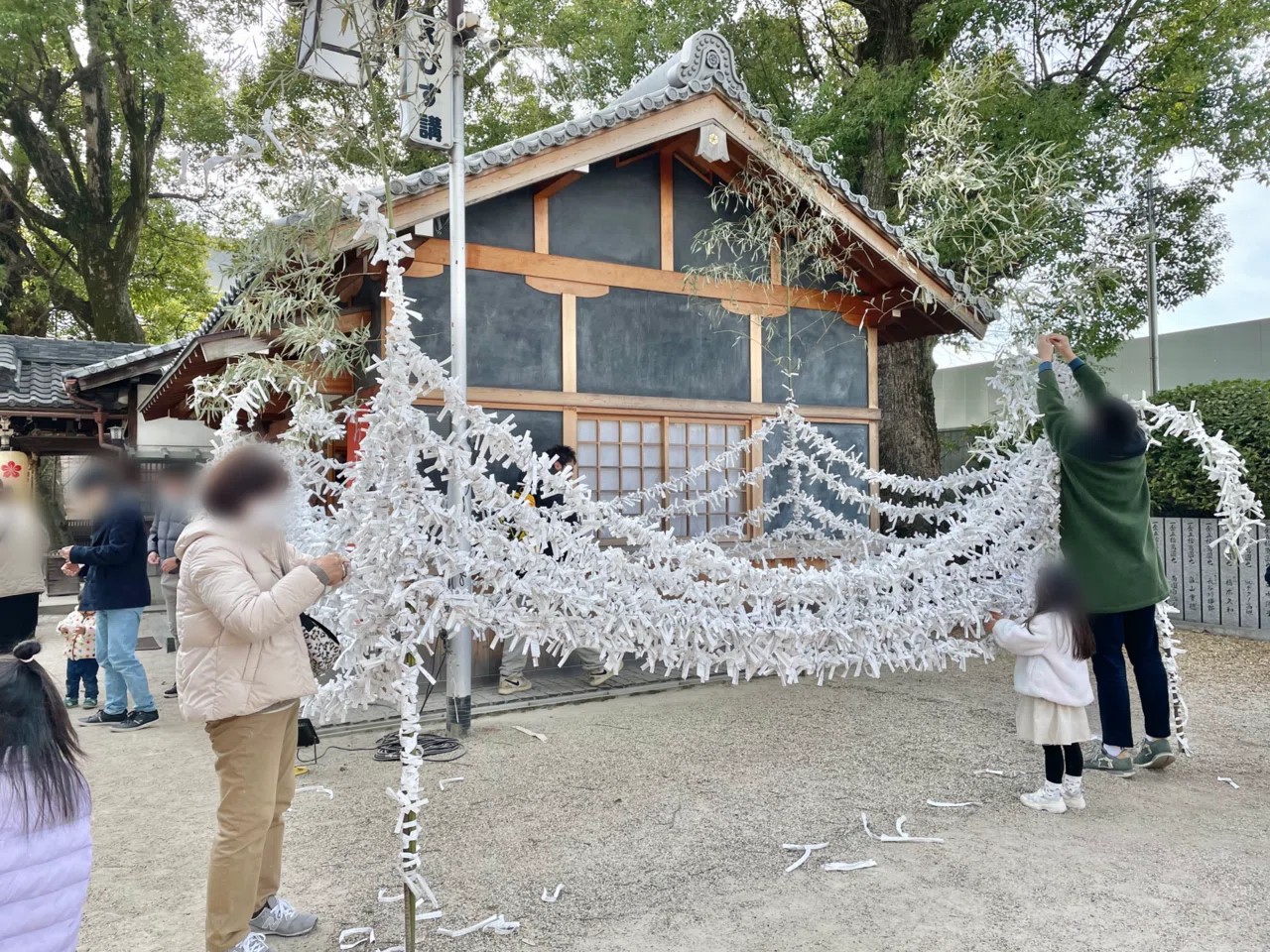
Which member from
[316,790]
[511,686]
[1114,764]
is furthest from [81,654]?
[1114,764]

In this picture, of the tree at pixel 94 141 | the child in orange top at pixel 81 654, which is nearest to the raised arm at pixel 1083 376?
the child in orange top at pixel 81 654

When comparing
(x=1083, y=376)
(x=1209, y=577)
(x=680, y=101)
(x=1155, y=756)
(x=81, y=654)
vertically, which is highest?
(x=680, y=101)

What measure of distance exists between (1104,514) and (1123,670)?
74cm

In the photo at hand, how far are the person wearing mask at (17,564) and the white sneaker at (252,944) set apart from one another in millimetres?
3405

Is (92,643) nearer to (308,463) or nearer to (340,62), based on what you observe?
(308,463)

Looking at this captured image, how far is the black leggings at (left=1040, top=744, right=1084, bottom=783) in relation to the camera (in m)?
3.57

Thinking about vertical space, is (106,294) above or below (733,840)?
above

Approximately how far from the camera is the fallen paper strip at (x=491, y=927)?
2.65 m

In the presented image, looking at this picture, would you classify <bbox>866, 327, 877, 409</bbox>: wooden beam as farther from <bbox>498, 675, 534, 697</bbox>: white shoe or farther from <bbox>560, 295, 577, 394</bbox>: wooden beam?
<bbox>498, 675, 534, 697</bbox>: white shoe

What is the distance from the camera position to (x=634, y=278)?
22.2 ft

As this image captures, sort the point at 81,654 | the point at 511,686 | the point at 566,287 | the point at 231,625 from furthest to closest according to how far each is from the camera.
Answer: the point at 566,287, the point at 511,686, the point at 81,654, the point at 231,625

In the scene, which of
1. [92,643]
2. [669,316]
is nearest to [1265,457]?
[669,316]

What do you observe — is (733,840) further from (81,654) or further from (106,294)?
(106,294)

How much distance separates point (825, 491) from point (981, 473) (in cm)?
255
